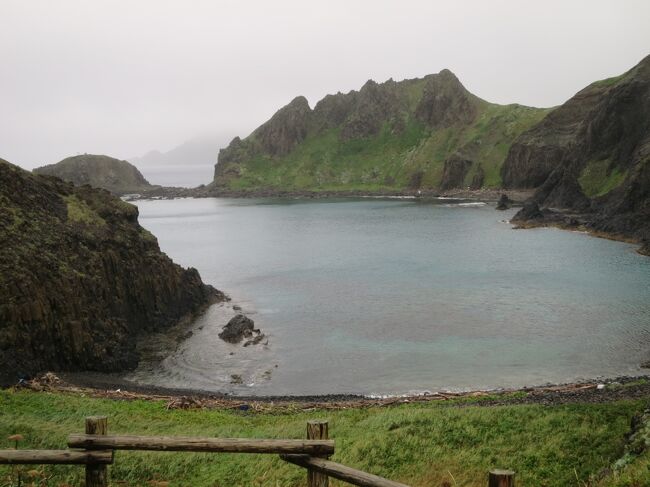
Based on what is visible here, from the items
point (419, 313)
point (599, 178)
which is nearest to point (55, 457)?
point (419, 313)

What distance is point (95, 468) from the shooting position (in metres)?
10.8

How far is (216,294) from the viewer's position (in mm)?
64312

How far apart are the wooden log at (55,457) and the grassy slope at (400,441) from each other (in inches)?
158

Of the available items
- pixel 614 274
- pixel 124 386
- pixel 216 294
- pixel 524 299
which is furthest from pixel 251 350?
pixel 614 274

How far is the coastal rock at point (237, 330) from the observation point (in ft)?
159

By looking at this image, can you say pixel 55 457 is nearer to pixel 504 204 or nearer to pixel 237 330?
pixel 237 330

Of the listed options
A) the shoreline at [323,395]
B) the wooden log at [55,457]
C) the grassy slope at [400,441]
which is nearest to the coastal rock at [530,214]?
the shoreline at [323,395]

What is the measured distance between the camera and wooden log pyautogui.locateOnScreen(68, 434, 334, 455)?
10.4 meters

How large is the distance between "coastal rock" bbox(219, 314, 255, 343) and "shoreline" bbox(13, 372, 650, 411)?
10702mm

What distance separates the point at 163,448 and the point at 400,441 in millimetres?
10936

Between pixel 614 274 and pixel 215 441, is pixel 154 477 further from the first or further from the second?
pixel 614 274

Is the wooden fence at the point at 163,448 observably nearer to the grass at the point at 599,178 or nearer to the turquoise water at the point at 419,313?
the turquoise water at the point at 419,313

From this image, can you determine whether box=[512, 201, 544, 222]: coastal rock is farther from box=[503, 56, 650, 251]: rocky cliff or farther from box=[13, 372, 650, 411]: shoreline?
box=[13, 372, 650, 411]: shoreline

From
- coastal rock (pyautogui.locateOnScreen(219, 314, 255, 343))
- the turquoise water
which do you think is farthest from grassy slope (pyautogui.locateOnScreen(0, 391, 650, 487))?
coastal rock (pyautogui.locateOnScreen(219, 314, 255, 343))
